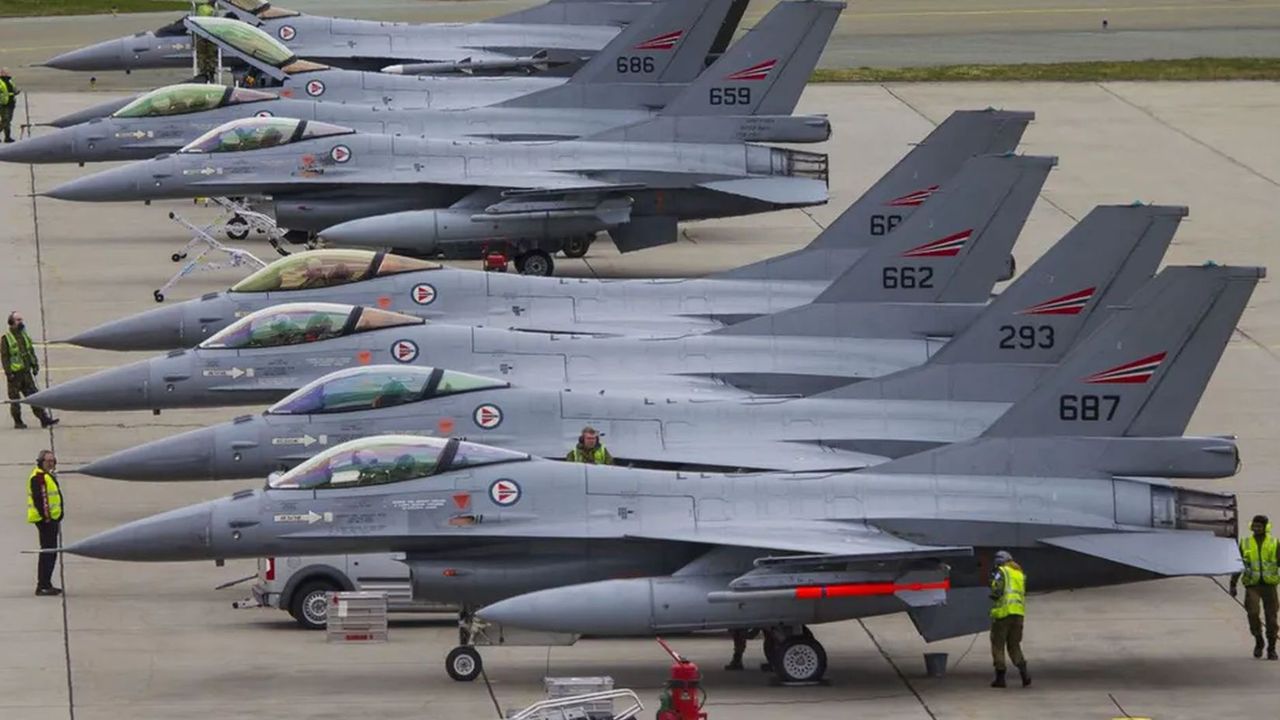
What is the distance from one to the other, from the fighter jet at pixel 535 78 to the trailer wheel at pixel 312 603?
1967 centimetres

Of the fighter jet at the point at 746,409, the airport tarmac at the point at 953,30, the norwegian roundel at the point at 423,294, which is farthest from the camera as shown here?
the airport tarmac at the point at 953,30

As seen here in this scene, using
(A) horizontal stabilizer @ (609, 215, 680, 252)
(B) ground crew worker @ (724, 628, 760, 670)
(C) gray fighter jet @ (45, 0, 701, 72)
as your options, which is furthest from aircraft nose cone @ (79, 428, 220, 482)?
(C) gray fighter jet @ (45, 0, 701, 72)

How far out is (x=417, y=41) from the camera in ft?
169

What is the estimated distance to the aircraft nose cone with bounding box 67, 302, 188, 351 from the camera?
3291 cm

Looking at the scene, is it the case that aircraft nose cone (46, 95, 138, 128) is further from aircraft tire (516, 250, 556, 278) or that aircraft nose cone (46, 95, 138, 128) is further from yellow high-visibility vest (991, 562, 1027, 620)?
yellow high-visibility vest (991, 562, 1027, 620)

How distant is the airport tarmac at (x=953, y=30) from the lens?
2360 inches

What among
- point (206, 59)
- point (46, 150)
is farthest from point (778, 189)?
point (206, 59)

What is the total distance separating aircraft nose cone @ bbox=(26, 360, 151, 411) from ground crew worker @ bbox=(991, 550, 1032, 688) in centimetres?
1087

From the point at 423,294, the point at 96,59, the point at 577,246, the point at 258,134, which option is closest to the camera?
the point at 423,294

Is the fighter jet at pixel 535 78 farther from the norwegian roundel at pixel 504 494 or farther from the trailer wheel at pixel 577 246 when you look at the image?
the norwegian roundel at pixel 504 494

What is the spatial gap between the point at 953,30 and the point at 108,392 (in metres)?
37.1

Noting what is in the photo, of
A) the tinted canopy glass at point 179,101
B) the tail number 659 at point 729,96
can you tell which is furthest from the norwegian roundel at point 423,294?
the tinted canopy glass at point 179,101

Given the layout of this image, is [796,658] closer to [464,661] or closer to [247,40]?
[464,661]

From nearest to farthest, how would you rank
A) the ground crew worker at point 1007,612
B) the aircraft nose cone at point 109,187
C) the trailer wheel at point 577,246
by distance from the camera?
the ground crew worker at point 1007,612 → the aircraft nose cone at point 109,187 → the trailer wheel at point 577,246
